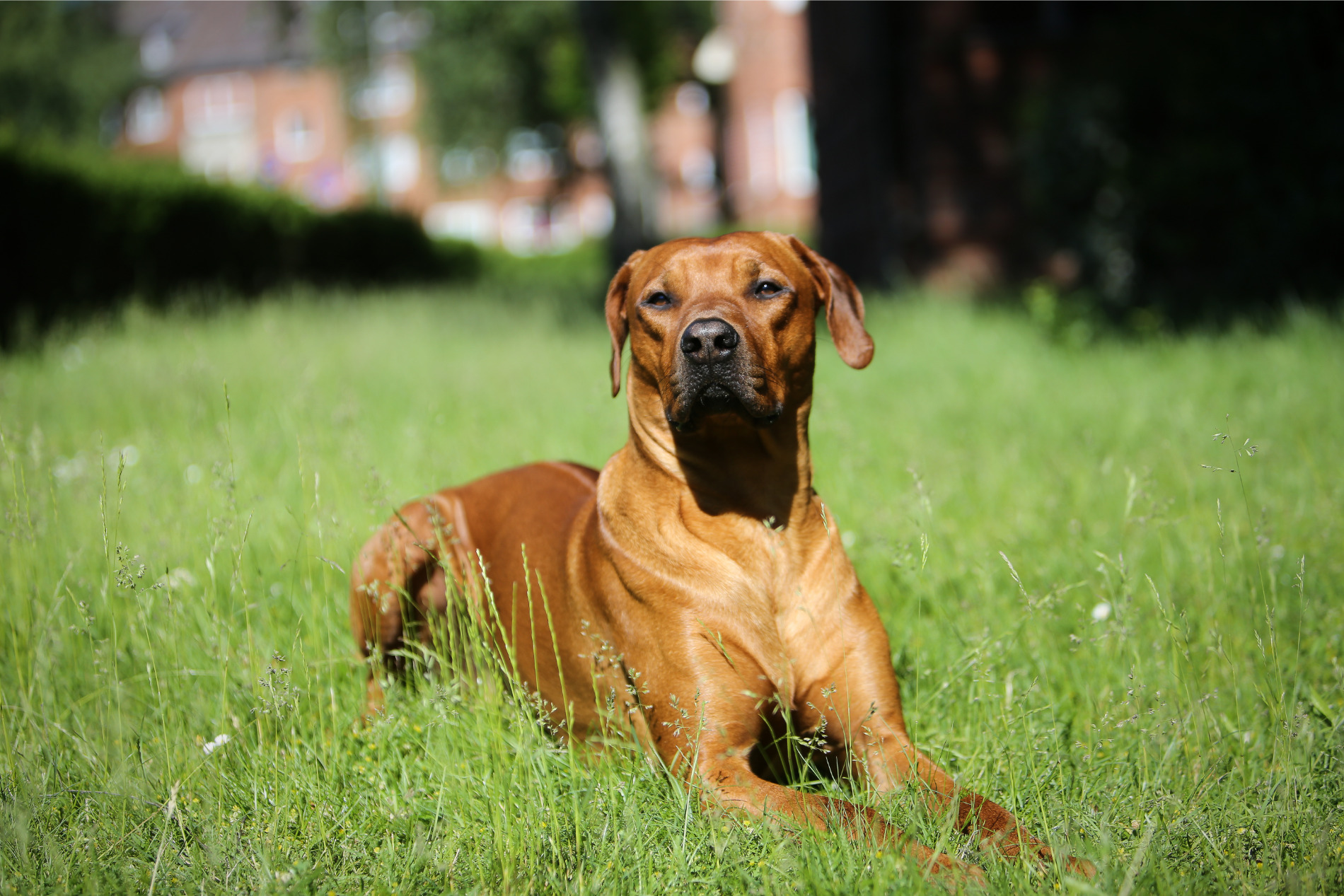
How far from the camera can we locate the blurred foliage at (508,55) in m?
31.0

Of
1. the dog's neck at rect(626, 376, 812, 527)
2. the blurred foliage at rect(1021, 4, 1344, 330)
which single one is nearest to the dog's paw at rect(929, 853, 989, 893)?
the dog's neck at rect(626, 376, 812, 527)

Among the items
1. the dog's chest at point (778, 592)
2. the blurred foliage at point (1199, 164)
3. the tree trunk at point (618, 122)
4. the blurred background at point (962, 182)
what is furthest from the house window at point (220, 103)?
the dog's chest at point (778, 592)

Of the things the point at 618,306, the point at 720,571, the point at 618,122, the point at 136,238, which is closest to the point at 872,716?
the point at 720,571

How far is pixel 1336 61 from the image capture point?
7203 millimetres

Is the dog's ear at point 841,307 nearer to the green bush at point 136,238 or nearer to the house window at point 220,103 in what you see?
the green bush at point 136,238

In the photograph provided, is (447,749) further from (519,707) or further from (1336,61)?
(1336,61)

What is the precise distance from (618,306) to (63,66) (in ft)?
144

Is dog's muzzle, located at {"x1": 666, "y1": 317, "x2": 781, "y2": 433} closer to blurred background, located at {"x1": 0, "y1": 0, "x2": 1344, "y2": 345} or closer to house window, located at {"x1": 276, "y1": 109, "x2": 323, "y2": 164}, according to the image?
blurred background, located at {"x1": 0, "y1": 0, "x2": 1344, "y2": 345}

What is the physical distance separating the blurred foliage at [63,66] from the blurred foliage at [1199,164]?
37474 mm

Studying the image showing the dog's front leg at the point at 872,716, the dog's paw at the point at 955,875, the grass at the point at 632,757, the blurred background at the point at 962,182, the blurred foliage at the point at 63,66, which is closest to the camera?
the dog's paw at the point at 955,875

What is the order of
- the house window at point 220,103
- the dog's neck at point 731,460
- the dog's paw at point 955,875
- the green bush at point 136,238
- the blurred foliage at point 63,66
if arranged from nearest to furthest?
the dog's paw at point 955,875 < the dog's neck at point 731,460 < the green bush at point 136,238 < the blurred foliage at point 63,66 < the house window at point 220,103

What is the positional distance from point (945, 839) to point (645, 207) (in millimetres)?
13026

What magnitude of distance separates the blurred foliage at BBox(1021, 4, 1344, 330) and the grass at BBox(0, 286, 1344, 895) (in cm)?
220

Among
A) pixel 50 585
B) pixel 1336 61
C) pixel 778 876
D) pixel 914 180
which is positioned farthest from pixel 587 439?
pixel 914 180
